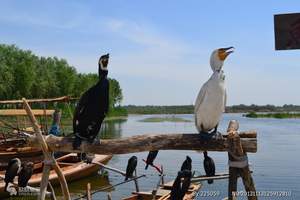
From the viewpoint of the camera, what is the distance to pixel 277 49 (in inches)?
155

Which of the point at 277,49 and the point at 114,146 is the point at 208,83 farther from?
the point at 277,49

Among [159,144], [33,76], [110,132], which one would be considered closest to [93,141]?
[159,144]

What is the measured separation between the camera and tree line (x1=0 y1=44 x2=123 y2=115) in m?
48.5

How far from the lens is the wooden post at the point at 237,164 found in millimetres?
5352

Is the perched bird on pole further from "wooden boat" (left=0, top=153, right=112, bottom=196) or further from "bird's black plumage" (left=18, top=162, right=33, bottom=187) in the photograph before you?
"wooden boat" (left=0, top=153, right=112, bottom=196)

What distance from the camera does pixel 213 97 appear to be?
5.90 metres

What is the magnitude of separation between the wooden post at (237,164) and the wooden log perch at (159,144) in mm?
90

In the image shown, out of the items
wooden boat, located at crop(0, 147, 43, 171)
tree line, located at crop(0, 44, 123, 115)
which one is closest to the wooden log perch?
wooden boat, located at crop(0, 147, 43, 171)

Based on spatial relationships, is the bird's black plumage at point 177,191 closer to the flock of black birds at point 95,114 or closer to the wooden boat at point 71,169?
the flock of black birds at point 95,114

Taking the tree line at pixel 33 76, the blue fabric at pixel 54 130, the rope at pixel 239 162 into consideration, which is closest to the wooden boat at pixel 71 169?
the blue fabric at pixel 54 130

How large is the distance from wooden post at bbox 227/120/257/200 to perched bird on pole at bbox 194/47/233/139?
1.29 feet

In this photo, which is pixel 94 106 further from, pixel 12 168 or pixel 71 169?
pixel 71 169

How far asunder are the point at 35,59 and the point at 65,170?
44572 millimetres

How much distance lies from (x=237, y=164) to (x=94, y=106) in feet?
6.27
